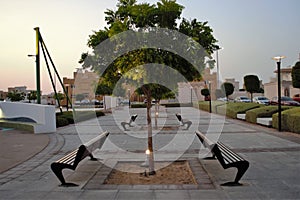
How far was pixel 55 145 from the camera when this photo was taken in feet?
32.4

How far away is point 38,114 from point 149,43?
34.3ft

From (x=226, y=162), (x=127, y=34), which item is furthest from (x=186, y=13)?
(x=226, y=162)

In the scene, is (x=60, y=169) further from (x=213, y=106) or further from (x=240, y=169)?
Answer: (x=213, y=106)

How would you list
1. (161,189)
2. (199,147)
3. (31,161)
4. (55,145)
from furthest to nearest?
(55,145) < (199,147) < (31,161) < (161,189)

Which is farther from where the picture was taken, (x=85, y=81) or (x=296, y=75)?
(x=296, y=75)

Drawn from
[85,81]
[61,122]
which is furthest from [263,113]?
[61,122]

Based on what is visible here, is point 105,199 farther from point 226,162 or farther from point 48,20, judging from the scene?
point 48,20

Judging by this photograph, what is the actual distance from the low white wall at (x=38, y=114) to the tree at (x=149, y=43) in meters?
8.19

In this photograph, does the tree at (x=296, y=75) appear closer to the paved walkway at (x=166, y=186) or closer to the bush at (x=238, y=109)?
the bush at (x=238, y=109)

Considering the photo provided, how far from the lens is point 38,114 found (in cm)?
1448

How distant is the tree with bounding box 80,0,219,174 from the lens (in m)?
5.68

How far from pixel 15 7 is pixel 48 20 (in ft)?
5.36

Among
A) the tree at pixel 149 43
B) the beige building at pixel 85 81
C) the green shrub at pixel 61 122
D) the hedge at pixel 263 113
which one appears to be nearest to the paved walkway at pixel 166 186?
the tree at pixel 149 43

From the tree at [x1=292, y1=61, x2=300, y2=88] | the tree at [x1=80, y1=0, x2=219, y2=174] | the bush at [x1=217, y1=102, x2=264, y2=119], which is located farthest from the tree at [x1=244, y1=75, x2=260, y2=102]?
the tree at [x1=80, y1=0, x2=219, y2=174]
